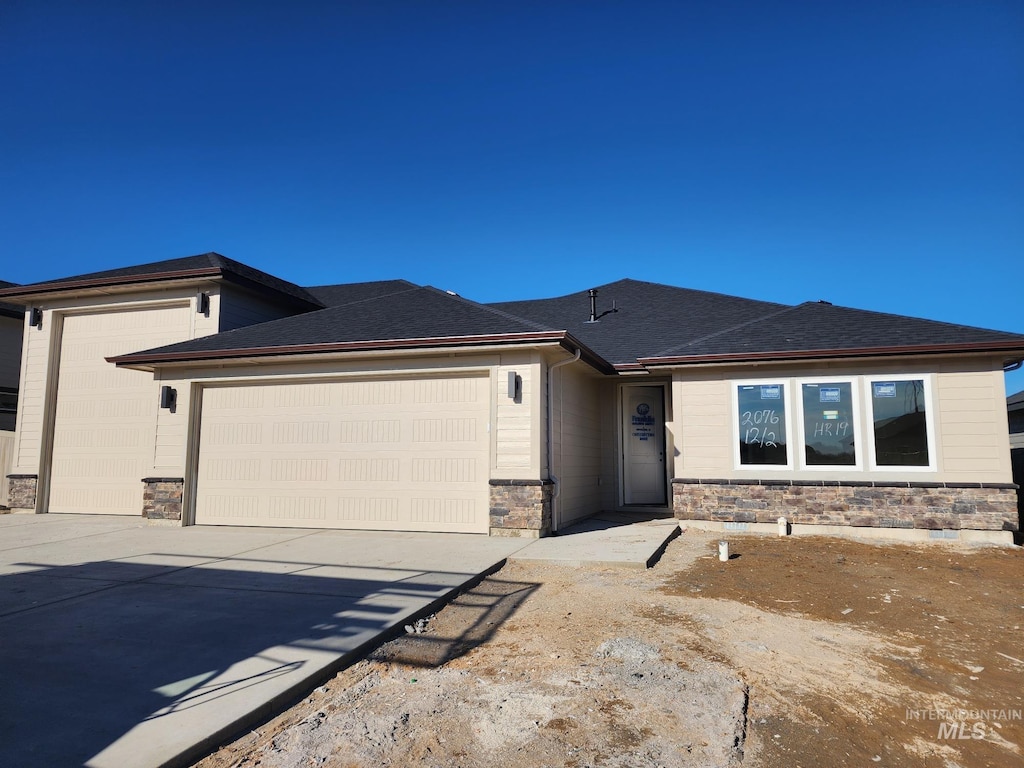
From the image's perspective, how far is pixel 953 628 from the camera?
4.62m

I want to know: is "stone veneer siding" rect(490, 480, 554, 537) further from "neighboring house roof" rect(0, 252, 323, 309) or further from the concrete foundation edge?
"neighboring house roof" rect(0, 252, 323, 309)

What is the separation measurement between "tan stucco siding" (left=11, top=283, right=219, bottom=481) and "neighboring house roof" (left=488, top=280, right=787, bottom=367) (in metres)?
7.57

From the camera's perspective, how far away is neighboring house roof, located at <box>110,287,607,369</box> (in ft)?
28.4

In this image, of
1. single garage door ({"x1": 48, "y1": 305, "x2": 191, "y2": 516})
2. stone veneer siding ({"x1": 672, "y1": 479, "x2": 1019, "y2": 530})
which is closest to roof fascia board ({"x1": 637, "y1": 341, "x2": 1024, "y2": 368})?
stone veneer siding ({"x1": 672, "y1": 479, "x2": 1019, "y2": 530})

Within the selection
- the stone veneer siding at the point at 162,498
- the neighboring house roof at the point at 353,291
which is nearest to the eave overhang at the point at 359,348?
the stone veneer siding at the point at 162,498

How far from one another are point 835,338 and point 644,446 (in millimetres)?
4323

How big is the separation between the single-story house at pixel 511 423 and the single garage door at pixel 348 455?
31 mm

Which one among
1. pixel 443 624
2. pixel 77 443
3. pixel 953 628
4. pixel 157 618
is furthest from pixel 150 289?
pixel 953 628

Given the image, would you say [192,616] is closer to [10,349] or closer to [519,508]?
[519,508]

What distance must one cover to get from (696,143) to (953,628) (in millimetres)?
12668

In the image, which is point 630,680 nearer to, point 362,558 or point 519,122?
point 362,558

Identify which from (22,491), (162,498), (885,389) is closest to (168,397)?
(162,498)

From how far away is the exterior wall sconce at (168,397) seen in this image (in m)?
10.1

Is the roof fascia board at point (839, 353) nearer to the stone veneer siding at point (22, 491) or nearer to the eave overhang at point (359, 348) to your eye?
the eave overhang at point (359, 348)
